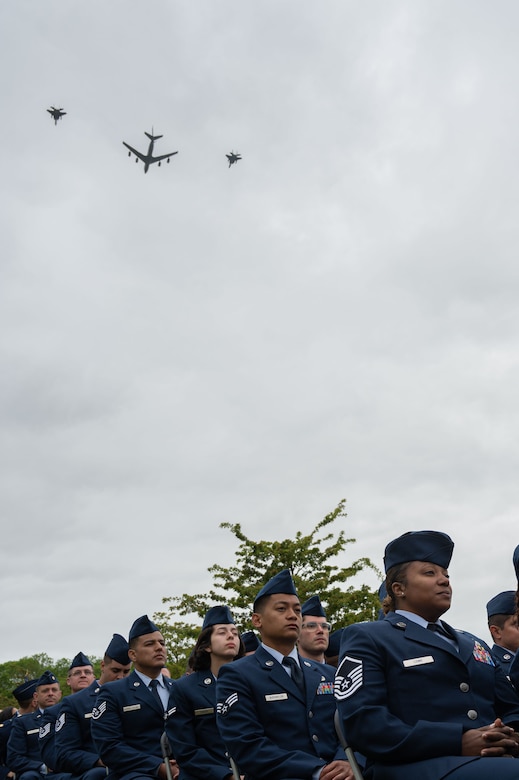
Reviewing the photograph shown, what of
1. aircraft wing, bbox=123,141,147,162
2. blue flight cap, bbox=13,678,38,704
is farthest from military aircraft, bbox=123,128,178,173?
blue flight cap, bbox=13,678,38,704

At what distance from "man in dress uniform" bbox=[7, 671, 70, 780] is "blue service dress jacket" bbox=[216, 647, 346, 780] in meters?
7.55

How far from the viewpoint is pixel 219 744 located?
7.20 metres

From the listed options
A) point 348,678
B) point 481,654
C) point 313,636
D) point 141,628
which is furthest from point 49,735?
point 481,654

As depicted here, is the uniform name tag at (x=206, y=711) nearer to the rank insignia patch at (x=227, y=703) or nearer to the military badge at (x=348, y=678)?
the rank insignia patch at (x=227, y=703)

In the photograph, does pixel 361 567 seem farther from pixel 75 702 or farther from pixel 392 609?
pixel 392 609

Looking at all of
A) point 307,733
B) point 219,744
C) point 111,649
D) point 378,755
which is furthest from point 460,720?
point 111,649

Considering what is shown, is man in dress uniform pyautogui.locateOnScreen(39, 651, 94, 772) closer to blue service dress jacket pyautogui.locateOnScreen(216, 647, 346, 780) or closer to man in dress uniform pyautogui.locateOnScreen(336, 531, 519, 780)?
blue service dress jacket pyautogui.locateOnScreen(216, 647, 346, 780)

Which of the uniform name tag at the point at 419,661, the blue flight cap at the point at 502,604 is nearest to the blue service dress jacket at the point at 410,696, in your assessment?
the uniform name tag at the point at 419,661

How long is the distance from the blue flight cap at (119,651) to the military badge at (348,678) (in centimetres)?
587

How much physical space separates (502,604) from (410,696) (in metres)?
2.68

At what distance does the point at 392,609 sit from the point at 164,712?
436cm

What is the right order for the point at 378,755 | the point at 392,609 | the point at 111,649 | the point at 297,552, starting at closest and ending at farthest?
the point at 378,755
the point at 392,609
the point at 111,649
the point at 297,552

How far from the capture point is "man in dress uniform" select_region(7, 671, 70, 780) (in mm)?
12414

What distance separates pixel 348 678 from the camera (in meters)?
4.10
